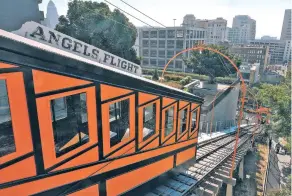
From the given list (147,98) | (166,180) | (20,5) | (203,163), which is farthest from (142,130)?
(203,163)

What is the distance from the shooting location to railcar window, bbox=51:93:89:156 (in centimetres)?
407

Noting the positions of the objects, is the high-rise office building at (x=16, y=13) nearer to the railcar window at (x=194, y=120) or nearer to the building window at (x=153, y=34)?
the railcar window at (x=194, y=120)

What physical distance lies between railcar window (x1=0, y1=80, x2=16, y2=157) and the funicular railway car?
1cm

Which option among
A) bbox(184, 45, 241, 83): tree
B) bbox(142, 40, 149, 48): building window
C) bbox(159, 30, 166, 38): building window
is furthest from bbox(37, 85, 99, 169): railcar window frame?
bbox(142, 40, 149, 48): building window

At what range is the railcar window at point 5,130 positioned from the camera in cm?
334

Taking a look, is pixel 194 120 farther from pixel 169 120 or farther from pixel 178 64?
pixel 178 64

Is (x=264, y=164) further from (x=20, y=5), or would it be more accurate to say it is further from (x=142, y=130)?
(x=20, y=5)

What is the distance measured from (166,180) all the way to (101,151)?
12.1ft

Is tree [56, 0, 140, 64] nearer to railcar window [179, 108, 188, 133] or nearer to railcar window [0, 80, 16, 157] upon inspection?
railcar window [179, 108, 188, 133]

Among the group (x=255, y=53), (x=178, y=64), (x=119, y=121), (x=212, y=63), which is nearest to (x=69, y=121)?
(x=119, y=121)

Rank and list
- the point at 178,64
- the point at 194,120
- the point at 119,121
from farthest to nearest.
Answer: the point at 178,64 < the point at 194,120 < the point at 119,121

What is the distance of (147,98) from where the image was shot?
18.9 feet

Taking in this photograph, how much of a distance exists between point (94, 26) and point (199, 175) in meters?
15.2

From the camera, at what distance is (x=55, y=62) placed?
3756 mm
